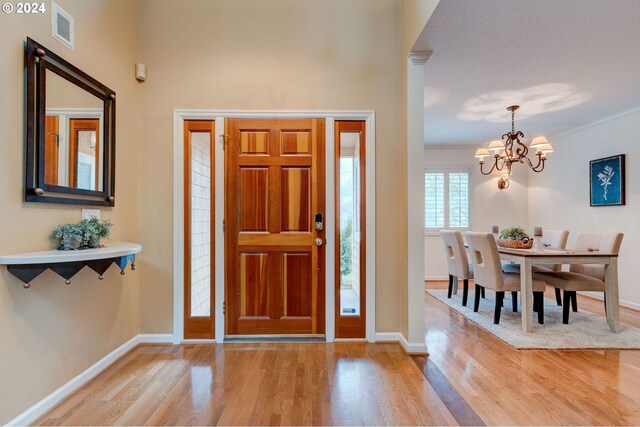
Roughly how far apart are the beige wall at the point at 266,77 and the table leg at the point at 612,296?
2171 mm

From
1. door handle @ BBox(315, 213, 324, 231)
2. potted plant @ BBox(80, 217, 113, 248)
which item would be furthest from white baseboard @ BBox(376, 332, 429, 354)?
potted plant @ BBox(80, 217, 113, 248)

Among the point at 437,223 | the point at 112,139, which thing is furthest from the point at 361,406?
the point at 437,223

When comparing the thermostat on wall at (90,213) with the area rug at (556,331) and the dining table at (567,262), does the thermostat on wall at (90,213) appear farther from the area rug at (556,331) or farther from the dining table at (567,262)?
the dining table at (567,262)

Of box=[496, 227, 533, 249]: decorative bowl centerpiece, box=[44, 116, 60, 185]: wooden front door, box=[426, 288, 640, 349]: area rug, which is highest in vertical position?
box=[44, 116, 60, 185]: wooden front door

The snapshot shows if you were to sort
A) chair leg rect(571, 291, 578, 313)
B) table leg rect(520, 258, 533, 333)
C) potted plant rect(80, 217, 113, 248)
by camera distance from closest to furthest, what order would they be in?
potted plant rect(80, 217, 113, 248) < table leg rect(520, 258, 533, 333) < chair leg rect(571, 291, 578, 313)

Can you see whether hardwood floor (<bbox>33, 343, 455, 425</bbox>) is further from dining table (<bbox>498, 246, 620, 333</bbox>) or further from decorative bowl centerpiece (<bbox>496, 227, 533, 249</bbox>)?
decorative bowl centerpiece (<bbox>496, 227, 533, 249</bbox>)

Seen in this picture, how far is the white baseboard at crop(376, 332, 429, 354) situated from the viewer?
2.73 m

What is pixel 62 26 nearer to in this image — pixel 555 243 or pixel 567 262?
pixel 567 262

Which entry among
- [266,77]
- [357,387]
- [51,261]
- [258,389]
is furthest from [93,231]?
[357,387]

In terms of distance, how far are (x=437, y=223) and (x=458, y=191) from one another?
73cm

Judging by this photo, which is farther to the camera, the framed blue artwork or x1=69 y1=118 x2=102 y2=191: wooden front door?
the framed blue artwork

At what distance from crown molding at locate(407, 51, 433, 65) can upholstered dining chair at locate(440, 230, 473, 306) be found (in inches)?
93.0
